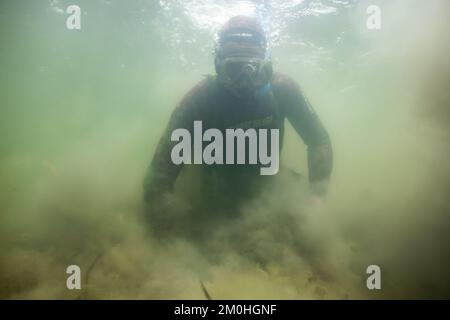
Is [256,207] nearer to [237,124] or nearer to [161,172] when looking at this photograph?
[237,124]

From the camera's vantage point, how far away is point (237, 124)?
4586mm

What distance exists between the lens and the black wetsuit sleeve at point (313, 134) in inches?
181

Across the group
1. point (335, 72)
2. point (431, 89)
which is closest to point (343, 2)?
point (431, 89)

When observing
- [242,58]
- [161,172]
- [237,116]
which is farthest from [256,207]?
[242,58]

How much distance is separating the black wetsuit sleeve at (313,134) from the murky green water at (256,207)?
581 millimetres

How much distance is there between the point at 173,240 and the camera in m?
4.62

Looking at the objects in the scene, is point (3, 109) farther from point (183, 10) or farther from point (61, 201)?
point (61, 201)

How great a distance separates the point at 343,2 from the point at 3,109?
29.5 meters

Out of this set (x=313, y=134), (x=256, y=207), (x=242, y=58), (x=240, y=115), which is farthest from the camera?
(x=256, y=207)

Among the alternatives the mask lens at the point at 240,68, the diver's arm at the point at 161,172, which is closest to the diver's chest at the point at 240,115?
the mask lens at the point at 240,68

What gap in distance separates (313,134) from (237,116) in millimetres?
1193

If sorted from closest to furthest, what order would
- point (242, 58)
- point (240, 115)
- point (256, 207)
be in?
point (242, 58), point (240, 115), point (256, 207)

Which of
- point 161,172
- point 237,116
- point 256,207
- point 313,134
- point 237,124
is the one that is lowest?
point 256,207
